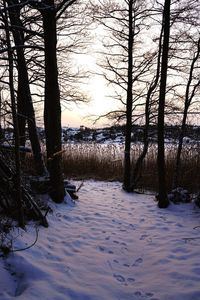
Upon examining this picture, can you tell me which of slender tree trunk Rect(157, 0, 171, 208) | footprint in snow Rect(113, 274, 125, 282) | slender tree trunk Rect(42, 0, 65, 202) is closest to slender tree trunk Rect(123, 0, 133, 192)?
slender tree trunk Rect(157, 0, 171, 208)

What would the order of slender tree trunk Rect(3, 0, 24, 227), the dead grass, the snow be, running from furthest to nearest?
the dead grass, slender tree trunk Rect(3, 0, 24, 227), the snow

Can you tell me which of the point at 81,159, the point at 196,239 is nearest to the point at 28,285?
the point at 196,239

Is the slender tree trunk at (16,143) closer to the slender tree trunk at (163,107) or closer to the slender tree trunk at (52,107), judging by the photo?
the slender tree trunk at (52,107)

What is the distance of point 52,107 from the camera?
8438 mm

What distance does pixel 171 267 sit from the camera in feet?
16.8

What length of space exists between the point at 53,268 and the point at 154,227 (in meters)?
3.14

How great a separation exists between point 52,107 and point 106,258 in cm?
414

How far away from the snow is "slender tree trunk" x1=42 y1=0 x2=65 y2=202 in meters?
0.66

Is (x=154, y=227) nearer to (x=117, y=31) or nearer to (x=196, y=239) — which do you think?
(x=196, y=239)

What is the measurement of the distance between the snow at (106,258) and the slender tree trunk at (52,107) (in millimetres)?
660

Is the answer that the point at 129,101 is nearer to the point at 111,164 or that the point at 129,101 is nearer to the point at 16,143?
the point at 111,164

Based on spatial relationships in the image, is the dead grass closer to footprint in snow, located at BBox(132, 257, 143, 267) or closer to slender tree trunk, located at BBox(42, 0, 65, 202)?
slender tree trunk, located at BBox(42, 0, 65, 202)

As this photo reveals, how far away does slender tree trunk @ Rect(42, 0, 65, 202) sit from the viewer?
323 inches

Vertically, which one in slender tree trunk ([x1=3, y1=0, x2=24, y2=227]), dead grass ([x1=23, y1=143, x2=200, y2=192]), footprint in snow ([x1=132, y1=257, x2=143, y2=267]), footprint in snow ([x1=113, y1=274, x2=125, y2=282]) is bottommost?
footprint in snow ([x1=132, y1=257, x2=143, y2=267])
